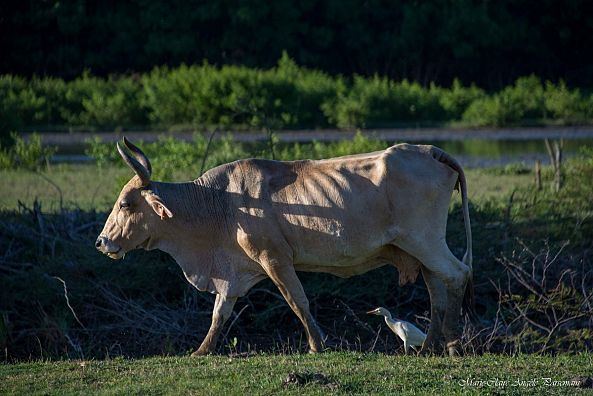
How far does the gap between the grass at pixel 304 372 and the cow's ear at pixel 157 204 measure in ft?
3.92

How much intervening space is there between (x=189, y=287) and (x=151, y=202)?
3106 millimetres

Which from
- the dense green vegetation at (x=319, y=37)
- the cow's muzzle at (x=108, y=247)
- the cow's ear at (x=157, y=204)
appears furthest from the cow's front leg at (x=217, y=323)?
the dense green vegetation at (x=319, y=37)

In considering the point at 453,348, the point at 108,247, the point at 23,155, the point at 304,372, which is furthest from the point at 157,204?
the point at 23,155

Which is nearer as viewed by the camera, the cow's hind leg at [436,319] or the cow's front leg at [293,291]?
the cow's front leg at [293,291]

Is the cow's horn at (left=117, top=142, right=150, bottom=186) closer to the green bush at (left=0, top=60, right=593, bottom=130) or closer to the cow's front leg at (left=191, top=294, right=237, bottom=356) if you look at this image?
the cow's front leg at (left=191, top=294, right=237, bottom=356)

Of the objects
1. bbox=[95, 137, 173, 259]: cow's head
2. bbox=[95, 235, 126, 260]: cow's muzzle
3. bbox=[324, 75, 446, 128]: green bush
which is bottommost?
bbox=[324, 75, 446, 128]: green bush

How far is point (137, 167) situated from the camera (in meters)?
9.88

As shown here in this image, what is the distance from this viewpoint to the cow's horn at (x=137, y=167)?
385 inches

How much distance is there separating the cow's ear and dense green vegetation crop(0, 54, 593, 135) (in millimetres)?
19765

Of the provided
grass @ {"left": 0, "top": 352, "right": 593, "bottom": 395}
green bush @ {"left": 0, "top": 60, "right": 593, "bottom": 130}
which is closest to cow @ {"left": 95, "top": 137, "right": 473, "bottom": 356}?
grass @ {"left": 0, "top": 352, "right": 593, "bottom": 395}

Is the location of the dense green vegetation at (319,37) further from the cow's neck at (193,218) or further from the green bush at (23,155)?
the cow's neck at (193,218)

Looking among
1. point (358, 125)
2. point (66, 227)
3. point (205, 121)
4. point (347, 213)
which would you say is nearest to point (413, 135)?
point (358, 125)

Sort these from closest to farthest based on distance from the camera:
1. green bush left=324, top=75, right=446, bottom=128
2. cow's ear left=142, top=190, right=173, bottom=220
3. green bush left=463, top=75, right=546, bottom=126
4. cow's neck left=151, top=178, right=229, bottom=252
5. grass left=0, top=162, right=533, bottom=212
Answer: cow's ear left=142, top=190, right=173, bottom=220 → cow's neck left=151, top=178, right=229, bottom=252 → grass left=0, top=162, right=533, bottom=212 → green bush left=324, top=75, right=446, bottom=128 → green bush left=463, top=75, right=546, bottom=126

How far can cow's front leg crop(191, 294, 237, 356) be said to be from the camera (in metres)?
9.91
